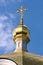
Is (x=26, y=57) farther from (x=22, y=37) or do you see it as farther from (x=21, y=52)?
(x=22, y=37)

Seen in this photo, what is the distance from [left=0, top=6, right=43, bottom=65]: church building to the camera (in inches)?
634

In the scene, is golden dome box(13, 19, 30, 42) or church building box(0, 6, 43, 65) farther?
golden dome box(13, 19, 30, 42)

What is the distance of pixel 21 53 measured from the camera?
17.6 meters

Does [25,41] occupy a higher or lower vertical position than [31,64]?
higher

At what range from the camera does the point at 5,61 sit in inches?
621

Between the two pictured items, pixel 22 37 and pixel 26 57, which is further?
pixel 22 37

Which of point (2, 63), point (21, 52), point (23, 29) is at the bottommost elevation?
point (2, 63)

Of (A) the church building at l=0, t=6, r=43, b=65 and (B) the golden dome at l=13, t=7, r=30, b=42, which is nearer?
(A) the church building at l=0, t=6, r=43, b=65

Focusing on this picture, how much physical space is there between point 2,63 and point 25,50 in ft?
10.3

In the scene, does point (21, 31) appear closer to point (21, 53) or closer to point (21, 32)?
point (21, 32)

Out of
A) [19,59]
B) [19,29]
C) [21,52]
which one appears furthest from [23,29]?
[19,59]

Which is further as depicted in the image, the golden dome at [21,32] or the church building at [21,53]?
the golden dome at [21,32]

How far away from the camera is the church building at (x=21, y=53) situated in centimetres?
1609

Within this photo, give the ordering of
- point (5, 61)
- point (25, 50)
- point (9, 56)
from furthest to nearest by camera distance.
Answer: point (25, 50)
point (9, 56)
point (5, 61)
